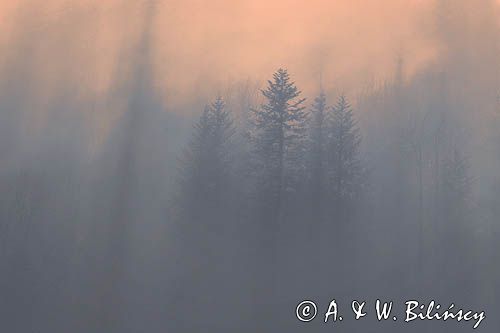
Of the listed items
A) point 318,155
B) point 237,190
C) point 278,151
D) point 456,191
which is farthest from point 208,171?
point 456,191

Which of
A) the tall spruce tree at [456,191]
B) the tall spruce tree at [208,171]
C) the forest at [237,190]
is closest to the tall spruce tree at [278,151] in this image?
the forest at [237,190]

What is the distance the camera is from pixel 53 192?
58156mm

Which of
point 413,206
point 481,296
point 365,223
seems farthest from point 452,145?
point 481,296

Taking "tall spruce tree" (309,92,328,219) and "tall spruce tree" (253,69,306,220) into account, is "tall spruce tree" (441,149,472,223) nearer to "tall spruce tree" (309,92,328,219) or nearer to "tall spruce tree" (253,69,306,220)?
"tall spruce tree" (309,92,328,219)

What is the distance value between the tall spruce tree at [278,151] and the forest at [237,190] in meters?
0.12

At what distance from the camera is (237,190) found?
40.7 m

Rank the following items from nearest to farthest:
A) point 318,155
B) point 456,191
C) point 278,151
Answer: point 278,151 → point 318,155 → point 456,191

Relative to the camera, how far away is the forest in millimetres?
34812

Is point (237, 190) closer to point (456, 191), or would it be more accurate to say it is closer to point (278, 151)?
point (278, 151)

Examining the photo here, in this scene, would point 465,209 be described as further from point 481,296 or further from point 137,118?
point 137,118

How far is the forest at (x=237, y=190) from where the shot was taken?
114 feet

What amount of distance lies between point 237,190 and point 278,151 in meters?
6.95

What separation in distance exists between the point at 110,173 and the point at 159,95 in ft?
39.3

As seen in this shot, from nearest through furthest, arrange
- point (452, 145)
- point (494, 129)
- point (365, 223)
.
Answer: point (365, 223) < point (494, 129) < point (452, 145)
